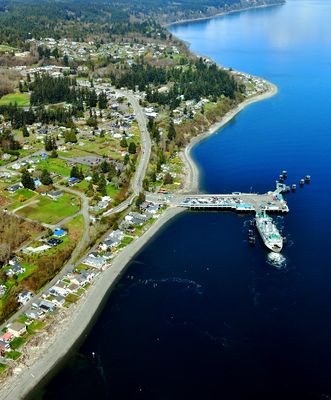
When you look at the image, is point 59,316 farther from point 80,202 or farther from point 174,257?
point 80,202

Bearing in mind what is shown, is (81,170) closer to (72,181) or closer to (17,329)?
(72,181)

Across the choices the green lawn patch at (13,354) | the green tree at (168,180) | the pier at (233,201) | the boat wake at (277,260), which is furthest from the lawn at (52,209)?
the boat wake at (277,260)

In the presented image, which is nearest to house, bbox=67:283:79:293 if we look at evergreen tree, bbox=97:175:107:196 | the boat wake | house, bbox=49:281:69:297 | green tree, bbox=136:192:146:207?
house, bbox=49:281:69:297

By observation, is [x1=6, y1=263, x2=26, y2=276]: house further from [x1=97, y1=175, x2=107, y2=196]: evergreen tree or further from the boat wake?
the boat wake

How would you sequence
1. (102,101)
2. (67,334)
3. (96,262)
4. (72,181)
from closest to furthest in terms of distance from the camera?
(67,334), (96,262), (72,181), (102,101)

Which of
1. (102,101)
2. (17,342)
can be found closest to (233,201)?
(17,342)

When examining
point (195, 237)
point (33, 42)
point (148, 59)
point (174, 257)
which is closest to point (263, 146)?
point (195, 237)
